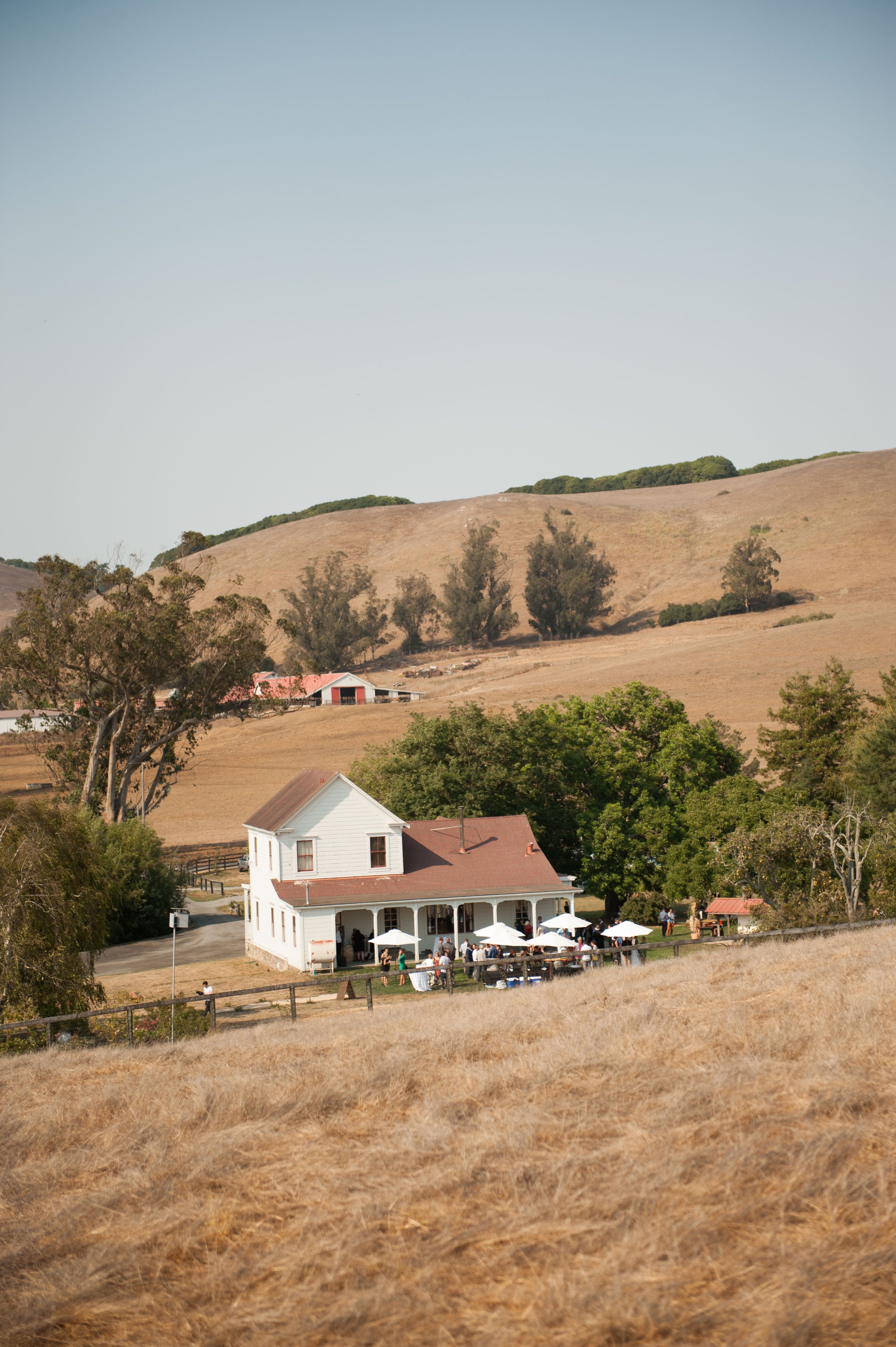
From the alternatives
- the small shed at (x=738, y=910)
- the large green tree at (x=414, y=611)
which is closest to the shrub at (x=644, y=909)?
the small shed at (x=738, y=910)

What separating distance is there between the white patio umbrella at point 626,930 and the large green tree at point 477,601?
367ft

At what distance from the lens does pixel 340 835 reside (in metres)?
39.6

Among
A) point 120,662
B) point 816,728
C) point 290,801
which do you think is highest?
point 120,662

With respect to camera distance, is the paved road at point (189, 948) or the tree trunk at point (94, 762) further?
the tree trunk at point (94, 762)

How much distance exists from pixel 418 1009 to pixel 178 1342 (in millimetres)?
11395

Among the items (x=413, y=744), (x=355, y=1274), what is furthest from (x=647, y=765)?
(x=355, y=1274)

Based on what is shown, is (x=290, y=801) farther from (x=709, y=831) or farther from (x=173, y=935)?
(x=709, y=831)

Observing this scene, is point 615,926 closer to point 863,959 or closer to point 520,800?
point 520,800

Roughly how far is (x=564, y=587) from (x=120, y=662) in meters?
96.4

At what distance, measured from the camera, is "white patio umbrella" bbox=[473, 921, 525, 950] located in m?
33.8

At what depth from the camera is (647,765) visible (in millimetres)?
47438

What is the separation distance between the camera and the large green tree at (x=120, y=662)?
57031 millimetres

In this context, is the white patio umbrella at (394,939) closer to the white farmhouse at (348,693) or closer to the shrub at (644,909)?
the shrub at (644,909)

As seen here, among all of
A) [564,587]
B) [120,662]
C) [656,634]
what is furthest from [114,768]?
[564,587]
